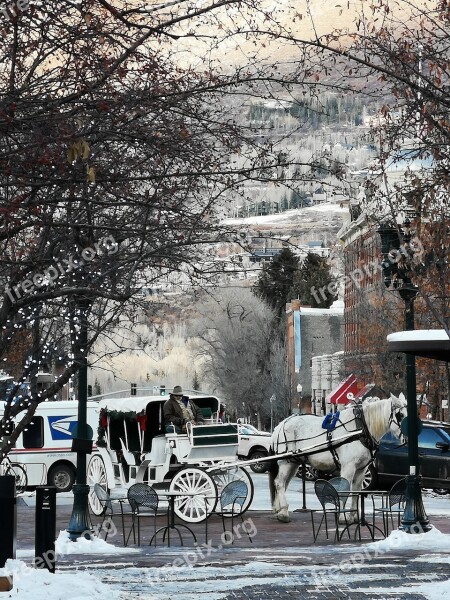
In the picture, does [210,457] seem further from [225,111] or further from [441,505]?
[225,111]

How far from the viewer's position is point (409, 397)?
22.3m

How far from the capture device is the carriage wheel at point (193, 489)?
81.8ft

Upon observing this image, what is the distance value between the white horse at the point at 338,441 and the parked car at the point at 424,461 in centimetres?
805

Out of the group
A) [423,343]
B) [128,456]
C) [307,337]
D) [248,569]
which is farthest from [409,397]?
[307,337]

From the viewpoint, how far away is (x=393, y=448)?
35.8 meters

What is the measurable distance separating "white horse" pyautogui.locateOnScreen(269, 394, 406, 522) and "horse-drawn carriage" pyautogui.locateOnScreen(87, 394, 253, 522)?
31.6 inches

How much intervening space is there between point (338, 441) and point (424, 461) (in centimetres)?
1019

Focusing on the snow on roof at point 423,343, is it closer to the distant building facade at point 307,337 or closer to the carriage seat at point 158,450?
the carriage seat at point 158,450

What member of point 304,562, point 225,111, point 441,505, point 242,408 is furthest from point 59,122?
point 242,408

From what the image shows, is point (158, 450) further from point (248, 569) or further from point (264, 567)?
point (248, 569)

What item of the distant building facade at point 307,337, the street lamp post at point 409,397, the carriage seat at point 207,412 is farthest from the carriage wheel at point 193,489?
the distant building facade at point 307,337

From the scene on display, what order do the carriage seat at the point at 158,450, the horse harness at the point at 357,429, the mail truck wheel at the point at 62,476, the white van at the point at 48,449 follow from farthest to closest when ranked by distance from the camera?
the white van at the point at 48,449 < the mail truck wheel at the point at 62,476 < the carriage seat at the point at 158,450 < the horse harness at the point at 357,429

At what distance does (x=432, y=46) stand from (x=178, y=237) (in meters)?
3.48

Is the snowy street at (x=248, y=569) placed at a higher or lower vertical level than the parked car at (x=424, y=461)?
lower
